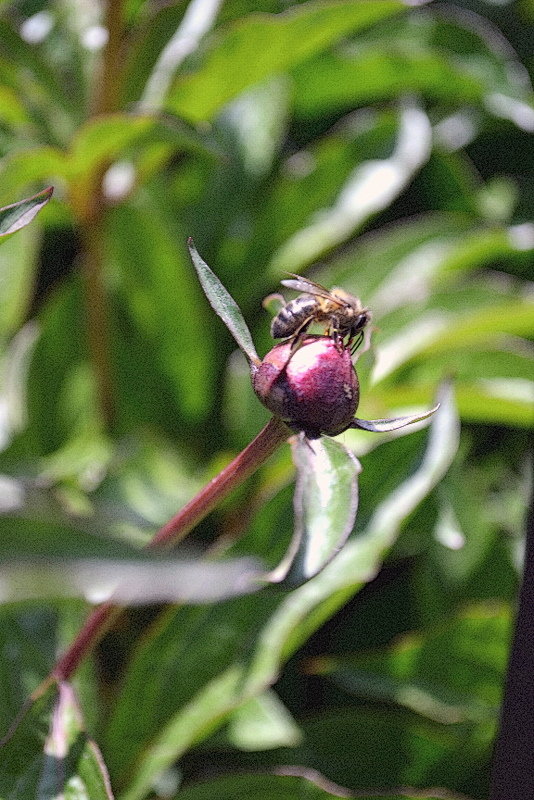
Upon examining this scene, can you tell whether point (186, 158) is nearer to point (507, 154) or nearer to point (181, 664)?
point (507, 154)

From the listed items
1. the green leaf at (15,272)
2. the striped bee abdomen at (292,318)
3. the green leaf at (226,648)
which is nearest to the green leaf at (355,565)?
the green leaf at (226,648)

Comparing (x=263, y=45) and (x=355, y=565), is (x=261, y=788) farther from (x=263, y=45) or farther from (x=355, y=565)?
(x=263, y=45)

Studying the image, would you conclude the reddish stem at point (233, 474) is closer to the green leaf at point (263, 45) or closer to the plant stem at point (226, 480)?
the plant stem at point (226, 480)

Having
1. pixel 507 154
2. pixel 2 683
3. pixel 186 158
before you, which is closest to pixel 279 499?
pixel 2 683

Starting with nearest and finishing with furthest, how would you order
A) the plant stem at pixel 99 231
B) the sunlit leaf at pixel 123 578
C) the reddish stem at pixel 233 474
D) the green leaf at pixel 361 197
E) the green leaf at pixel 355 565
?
the sunlit leaf at pixel 123 578 → the reddish stem at pixel 233 474 → the green leaf at pixel 355 565 → the plant stem at pixel 99 231 → the green leaf at pixel 361 197

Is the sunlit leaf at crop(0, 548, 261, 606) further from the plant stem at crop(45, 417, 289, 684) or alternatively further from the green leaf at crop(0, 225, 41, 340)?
the green leaf at crop(0, 225, 41, 340)

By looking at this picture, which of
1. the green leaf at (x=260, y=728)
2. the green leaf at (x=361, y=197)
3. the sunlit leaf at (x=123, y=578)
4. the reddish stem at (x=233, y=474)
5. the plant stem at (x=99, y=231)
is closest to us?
the sunlit leaf at (x=123, y=578)
